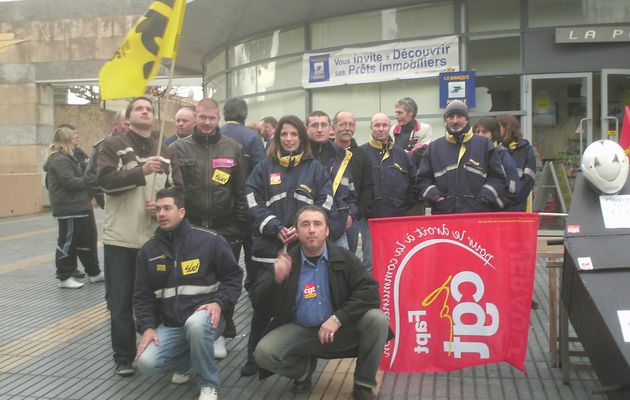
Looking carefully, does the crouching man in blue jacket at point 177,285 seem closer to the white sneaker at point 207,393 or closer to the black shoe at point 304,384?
the white sneaker at point 207,393

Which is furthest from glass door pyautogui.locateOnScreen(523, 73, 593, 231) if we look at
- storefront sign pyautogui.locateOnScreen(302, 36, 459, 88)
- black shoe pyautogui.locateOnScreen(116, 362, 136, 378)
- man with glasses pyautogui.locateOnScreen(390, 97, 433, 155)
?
black shoe pyautogui.locateOnScreen(116, 362, 136, 378)

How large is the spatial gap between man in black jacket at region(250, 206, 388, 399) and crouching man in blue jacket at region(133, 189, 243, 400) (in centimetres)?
35

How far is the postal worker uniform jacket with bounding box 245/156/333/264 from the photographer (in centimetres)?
431

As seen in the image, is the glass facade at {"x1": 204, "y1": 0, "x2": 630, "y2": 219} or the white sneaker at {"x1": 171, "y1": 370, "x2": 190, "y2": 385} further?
the glass facade at {"x1": 204, "y1": 0, "x2": 630, "y2": 219}

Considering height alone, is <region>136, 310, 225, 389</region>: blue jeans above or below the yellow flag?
below

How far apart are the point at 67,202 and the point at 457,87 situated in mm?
6976

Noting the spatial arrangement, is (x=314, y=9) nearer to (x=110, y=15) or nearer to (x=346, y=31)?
(x=346, y=31)

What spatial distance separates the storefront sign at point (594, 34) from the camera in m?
10.5

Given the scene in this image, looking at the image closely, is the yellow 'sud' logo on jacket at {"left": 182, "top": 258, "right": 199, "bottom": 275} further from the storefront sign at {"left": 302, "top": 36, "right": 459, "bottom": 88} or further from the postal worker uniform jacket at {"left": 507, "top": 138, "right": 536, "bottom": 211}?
the storefront sign at {"left": 302, "top": 36, "right": 459, "bottom": 88}

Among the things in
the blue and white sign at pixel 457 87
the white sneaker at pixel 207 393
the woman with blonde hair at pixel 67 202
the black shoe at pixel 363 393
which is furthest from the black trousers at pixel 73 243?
the blue and white sign at pixel 457 87

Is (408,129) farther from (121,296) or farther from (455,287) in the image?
(121,296)

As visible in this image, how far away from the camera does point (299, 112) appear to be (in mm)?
13023

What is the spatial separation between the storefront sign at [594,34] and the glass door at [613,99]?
543 mm

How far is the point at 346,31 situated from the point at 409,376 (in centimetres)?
926
